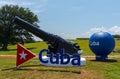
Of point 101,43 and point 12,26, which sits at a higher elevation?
point 12,26

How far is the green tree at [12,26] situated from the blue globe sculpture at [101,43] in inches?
1409

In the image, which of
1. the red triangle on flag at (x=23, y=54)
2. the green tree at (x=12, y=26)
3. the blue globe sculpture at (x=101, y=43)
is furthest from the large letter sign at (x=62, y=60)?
the green tree at (x=12, y=26)

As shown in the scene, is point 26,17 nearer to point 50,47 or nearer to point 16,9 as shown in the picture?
point 16,9

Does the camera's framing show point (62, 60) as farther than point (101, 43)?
No

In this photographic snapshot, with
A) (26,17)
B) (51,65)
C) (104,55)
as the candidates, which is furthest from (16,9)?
(51,65)

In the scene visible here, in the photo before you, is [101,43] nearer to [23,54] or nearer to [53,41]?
[53,41]

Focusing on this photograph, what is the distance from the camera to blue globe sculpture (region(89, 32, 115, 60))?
27125 mm

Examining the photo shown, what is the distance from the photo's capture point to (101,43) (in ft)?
89.0

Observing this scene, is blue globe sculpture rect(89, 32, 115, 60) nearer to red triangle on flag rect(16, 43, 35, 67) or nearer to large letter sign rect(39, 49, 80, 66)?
large letter sign rect(39, 49, 80, 66)

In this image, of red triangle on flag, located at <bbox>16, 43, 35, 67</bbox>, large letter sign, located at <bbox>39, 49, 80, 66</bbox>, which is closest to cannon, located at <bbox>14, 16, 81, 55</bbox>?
large letter sign, located at <bbox>39, 49, 80, 66</bbox>

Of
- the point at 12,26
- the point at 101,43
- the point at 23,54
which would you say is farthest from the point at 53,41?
the point at 12,26

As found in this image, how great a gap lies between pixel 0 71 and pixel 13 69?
0.93 meters

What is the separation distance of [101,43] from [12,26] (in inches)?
1502

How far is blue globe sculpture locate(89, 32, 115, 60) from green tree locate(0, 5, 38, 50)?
35790mm
